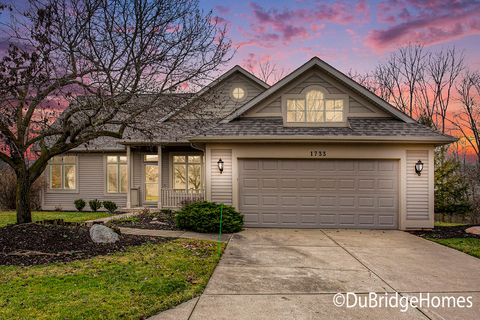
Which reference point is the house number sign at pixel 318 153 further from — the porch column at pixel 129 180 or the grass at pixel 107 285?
the porch column at pixel 129 180

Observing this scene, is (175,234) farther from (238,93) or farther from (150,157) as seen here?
(238,93)

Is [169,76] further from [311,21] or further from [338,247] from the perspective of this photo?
[311,21]

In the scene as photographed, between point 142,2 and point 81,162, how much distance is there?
11.2m

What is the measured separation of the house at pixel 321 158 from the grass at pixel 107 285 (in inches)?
180

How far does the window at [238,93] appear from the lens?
16.7m

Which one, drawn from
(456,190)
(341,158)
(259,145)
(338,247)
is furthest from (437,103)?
(338,247)

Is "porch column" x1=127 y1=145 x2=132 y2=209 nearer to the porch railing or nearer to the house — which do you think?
the porch railing

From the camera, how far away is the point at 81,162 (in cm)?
1722

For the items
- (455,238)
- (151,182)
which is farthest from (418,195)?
(151,182)

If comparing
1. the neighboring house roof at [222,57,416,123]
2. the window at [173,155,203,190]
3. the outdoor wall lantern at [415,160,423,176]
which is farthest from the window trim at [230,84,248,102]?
the outdoor wall lantern at [415,160,423,176]

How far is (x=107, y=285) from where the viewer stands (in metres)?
5.10

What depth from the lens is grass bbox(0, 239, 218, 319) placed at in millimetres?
4180

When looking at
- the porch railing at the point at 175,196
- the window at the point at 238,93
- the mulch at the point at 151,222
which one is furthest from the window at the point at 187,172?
the window at the point at 238,93

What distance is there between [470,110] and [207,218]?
23.9 m
